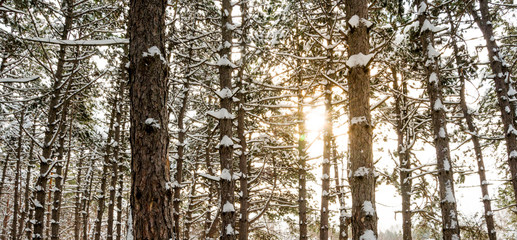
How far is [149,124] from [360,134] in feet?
9.76

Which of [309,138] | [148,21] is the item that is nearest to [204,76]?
[309,138]

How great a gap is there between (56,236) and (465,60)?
15.2m

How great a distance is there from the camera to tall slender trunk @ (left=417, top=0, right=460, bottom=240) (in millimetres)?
5730

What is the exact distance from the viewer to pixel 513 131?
316 inches

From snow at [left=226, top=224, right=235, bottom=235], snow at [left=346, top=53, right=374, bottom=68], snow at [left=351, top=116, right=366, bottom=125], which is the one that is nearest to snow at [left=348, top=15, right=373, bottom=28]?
snow at [left=346, top=53, right=374, bottom=68]

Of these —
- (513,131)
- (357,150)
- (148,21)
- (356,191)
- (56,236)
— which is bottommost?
(56,236)

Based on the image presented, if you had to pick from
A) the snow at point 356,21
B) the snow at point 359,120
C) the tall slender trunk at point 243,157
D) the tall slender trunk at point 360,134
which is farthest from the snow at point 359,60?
the tall slender trunk at point 243,157

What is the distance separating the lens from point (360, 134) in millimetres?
4305

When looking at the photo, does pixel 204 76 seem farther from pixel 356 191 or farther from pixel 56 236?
pixel 356 191

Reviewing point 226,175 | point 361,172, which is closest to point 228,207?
point 226,175

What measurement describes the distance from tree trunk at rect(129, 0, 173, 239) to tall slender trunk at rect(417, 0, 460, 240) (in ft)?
18.1

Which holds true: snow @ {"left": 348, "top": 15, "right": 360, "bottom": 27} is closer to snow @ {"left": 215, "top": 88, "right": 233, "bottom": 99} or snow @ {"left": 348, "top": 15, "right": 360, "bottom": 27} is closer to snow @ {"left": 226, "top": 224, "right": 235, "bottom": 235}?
snow @ {"left": 215, "top": 88, "right": 233, "bottom": 99}

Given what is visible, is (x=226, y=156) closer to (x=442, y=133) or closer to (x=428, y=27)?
(x=442, y=133)

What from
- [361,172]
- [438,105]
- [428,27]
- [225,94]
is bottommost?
[361,172]
